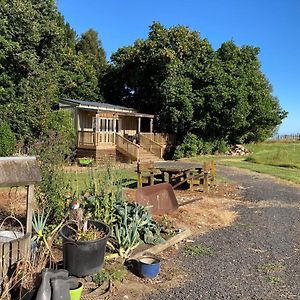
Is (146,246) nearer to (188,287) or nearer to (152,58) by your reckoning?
(188,287)

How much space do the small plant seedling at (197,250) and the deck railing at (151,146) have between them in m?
19.8

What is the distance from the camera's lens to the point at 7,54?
18.9 meters

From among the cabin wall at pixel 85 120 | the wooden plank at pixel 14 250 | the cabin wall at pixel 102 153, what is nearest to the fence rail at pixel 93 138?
the cabin wall at pixel 102 153

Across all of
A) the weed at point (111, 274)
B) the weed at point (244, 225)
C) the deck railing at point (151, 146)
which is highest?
the deck railing at point (151, 146)

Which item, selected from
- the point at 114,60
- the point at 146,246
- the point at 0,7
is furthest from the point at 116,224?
the point at 114,60

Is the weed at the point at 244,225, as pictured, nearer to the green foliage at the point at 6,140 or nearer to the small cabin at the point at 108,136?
the green foliage at the point at 6,140

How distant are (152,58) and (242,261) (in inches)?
971

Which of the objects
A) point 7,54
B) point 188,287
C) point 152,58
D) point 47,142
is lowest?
point 188,287

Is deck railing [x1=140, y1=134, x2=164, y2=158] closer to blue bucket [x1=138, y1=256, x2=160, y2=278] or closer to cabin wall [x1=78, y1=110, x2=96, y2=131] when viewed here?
cabin wall [x1=78, y1=110, x2=96, y2=131]

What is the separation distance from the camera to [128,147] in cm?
2372

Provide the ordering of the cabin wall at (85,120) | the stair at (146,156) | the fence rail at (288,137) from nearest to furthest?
the stair at (146,156), the cabin wall at (85,120), the fence rail at (288,137)

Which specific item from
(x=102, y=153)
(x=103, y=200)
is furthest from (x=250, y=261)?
(x=102, y=153)

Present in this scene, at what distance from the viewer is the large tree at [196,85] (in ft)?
89.2

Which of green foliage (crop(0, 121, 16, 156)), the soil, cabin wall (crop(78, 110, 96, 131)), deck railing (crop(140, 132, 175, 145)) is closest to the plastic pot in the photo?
the soil
